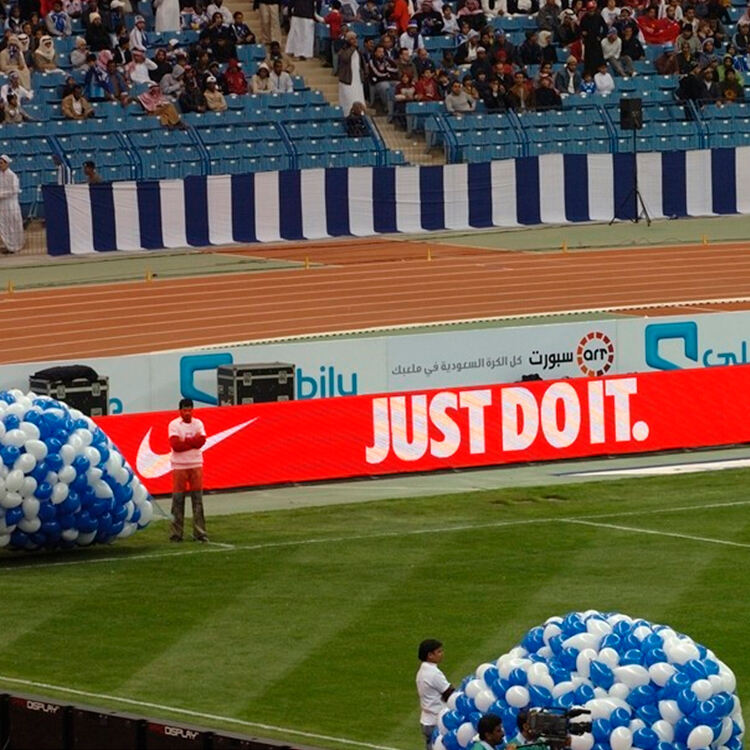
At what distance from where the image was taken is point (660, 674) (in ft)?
47.8

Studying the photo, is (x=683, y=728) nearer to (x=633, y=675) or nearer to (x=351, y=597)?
(x=633, y=675)

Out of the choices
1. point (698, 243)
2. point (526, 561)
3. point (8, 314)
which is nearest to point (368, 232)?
point (698, 243)

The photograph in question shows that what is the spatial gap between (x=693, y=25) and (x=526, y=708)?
4139 cm

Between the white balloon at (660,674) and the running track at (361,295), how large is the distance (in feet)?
72.8

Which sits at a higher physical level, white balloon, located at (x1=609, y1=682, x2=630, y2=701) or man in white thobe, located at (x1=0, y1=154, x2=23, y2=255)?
man in white thobe, located at (x1=0, y1=154, x2=23, y2=255)

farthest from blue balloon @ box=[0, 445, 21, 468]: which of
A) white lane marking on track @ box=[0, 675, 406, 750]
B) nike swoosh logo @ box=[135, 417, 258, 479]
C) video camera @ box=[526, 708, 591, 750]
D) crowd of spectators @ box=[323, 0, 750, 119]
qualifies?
crowd of spectators @ box=[323, 0, 750, 119]

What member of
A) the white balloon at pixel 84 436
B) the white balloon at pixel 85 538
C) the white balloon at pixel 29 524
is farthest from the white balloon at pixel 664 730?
the white balloon at pixel 85 538

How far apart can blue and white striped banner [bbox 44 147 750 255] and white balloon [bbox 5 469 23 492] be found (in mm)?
20773

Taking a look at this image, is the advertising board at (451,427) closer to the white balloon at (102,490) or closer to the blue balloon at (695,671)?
the white balloon at (102,490)

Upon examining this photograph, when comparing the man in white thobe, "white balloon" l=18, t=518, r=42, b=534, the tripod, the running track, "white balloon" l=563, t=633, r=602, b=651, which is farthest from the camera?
the tripod

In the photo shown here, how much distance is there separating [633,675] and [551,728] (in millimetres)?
1811

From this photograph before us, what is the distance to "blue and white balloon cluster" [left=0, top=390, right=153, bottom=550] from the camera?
23.0 m

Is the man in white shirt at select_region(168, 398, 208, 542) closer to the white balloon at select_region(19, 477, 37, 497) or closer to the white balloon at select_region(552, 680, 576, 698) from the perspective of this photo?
the white balloon at select_region(19, 477, 37, 497)

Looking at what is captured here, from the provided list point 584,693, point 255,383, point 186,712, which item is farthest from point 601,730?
point 255,383
